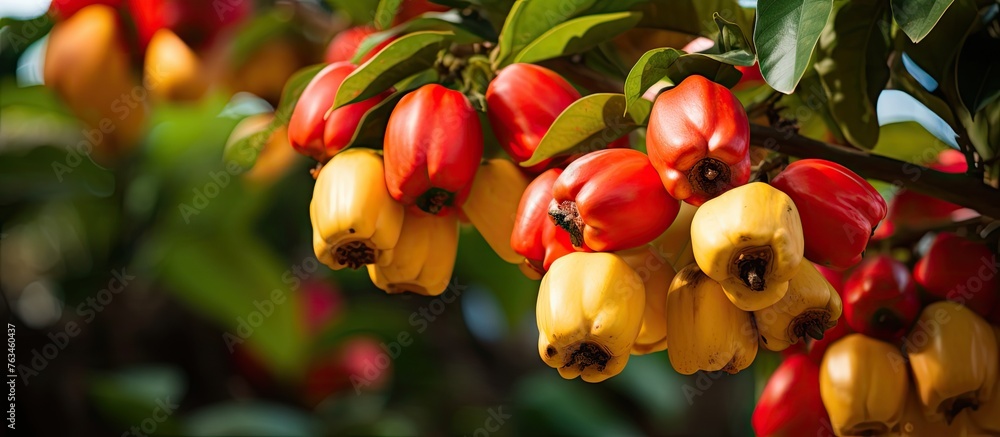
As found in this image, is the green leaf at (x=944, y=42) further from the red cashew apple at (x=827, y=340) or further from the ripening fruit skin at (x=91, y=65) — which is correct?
the ripening fruit skin at (x=91, y=65)

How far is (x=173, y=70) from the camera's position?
1.45 metres

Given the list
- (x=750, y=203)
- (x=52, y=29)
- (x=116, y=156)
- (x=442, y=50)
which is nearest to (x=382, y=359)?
(x=116, y=156)

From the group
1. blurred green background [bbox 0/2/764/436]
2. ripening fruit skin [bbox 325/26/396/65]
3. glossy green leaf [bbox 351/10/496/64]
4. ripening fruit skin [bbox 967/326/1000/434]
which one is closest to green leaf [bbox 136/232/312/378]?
blurred green background [bbox 0/2/764/436]

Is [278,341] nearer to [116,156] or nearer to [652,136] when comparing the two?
[116,156]

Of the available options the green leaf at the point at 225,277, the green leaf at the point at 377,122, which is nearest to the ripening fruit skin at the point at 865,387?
the green leaf at the point at 377,122

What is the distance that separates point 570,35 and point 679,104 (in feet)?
0.81

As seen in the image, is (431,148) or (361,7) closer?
(431,148)

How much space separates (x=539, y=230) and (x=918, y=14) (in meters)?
0.37

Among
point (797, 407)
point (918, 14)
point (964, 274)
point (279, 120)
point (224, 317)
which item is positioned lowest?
point (224, 317)

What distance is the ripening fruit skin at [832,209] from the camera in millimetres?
741

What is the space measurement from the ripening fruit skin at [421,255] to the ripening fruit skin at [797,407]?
0.40 metres

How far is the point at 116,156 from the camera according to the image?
1666mm

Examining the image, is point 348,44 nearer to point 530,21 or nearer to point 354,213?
point 530,21

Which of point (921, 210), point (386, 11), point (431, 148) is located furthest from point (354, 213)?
point (921, 210)
